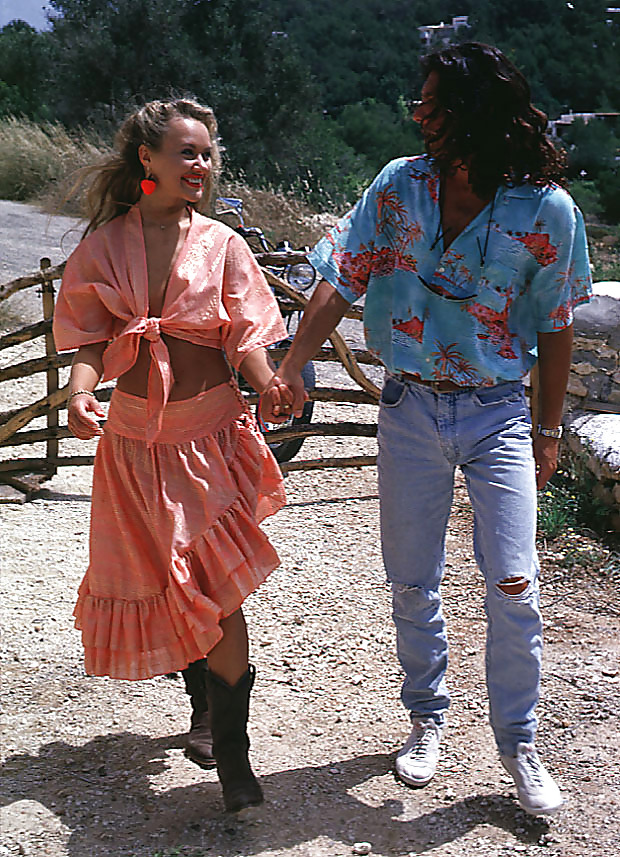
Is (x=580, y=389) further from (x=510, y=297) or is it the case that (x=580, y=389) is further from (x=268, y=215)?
(x=268, y=215)

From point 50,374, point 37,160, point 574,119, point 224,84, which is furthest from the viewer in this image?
point 574,119

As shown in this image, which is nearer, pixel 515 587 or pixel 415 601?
pixel 515 587

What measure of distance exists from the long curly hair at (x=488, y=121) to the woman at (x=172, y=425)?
641mm

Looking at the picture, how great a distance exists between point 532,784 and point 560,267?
1.28 meters

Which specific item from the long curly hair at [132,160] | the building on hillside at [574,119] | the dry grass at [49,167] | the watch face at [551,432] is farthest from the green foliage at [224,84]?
the watch face at [551,432]

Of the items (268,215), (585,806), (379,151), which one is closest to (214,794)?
(585,806)

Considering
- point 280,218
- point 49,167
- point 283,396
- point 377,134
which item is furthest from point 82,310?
point 377,134

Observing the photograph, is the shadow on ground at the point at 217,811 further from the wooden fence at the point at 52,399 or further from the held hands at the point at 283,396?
the wooden fence at the point at 52,399

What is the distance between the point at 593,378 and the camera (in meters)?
5.21

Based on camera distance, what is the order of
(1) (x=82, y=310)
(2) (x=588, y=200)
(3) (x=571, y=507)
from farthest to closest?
(2) (x=588, y=200)
(3) (x=571, y=507)
(1) (x=82, y=310)

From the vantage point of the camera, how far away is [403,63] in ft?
131

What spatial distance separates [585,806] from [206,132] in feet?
6.77

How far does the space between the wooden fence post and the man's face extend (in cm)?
326

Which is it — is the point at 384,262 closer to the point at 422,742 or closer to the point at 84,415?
the point at 84,415
